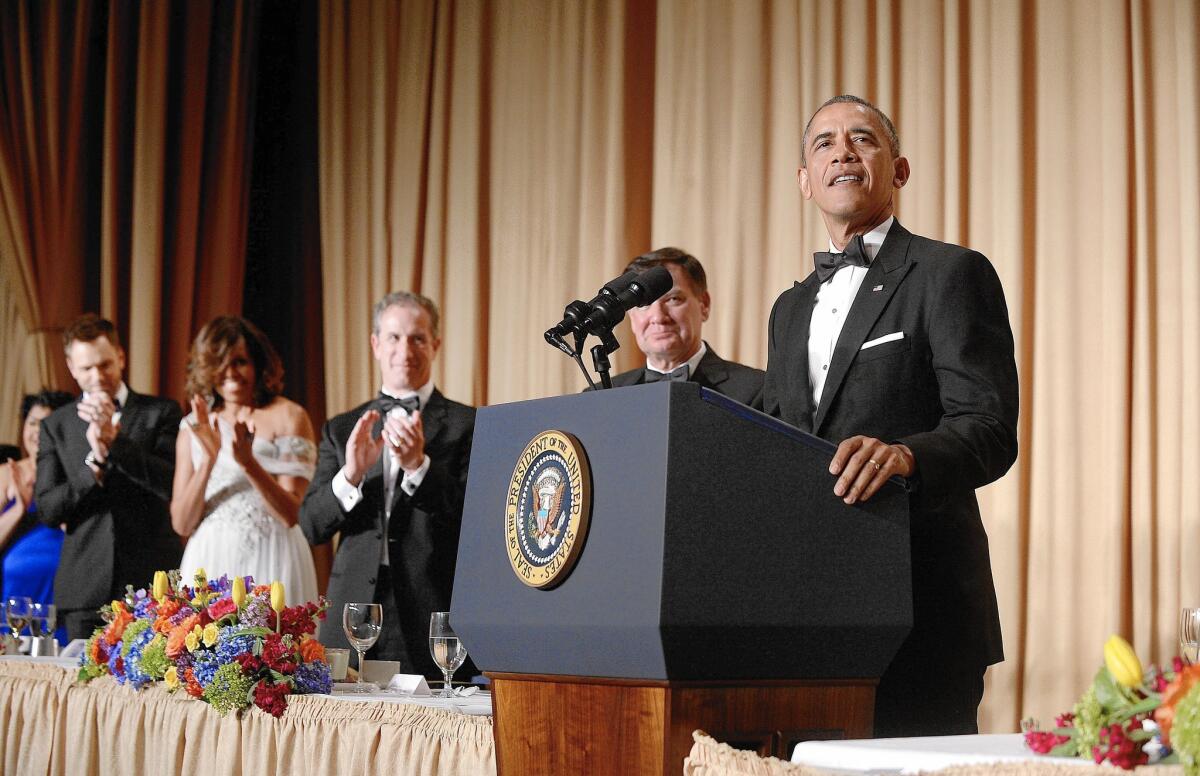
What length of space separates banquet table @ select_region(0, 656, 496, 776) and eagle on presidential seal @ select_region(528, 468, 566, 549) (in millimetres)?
718

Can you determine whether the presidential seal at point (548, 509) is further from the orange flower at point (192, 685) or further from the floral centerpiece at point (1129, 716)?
→ the orange flower at point (192, 685)

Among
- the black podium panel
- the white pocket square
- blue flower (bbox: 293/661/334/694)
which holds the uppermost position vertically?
the white pocket square

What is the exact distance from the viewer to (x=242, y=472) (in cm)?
480

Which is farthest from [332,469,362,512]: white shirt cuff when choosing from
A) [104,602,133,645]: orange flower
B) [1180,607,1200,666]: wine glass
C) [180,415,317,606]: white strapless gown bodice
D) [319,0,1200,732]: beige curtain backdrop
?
[319,0,1200,732]: beige curtain backdrop

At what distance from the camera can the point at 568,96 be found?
20.9ft

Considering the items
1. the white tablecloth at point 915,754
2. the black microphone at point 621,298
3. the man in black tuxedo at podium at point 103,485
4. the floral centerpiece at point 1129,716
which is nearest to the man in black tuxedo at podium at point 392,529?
the man in black tuxedo at podium at point 103,485

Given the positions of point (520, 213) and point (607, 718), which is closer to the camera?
point (607, 718)

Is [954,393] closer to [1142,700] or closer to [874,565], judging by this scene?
Answer: [874,565]

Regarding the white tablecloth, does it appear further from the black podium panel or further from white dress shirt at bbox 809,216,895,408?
white dress shirt at bbox 809,216,895,408

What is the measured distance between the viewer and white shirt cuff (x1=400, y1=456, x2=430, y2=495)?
145 inches

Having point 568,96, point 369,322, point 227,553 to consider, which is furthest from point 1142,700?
point 369,322

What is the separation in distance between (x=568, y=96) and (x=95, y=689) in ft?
12.9

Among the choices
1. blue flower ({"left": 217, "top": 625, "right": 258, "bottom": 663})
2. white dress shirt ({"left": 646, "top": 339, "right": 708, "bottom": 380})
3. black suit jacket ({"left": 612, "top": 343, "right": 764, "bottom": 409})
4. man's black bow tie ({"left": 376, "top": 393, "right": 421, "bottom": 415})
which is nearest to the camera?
blue flower ({"left": 217, "top": 625, "right": 258, "bottom": 663})

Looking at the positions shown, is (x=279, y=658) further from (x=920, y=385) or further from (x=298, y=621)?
(x=920, y=385)
